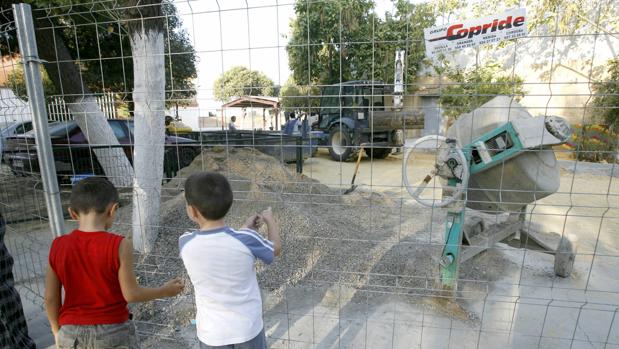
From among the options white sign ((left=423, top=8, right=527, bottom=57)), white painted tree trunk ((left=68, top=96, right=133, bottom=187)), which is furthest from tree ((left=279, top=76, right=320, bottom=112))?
white painted tree trunk ((left=68, top=96, right=133, bottom=187))

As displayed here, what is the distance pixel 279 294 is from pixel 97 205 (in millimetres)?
1826

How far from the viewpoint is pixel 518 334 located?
239 cm

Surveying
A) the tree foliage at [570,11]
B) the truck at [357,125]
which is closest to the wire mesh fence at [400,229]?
the truck at [357,125]

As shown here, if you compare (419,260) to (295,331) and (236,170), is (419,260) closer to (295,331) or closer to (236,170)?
(295,331)

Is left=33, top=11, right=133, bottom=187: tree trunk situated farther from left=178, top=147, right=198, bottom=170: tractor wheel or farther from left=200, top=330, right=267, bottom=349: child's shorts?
left=200, top=330, right=267, bottom=349: child's shorts

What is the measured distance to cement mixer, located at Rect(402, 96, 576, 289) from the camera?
239cm

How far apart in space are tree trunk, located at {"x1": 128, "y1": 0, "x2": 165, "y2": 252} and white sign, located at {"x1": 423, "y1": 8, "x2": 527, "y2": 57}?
6.67 feet

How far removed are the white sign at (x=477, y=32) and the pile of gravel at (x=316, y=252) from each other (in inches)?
36.4

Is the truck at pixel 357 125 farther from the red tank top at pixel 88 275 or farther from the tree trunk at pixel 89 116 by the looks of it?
the red tank top at pixel 88 275

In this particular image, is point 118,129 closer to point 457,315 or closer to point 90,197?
point 90,197

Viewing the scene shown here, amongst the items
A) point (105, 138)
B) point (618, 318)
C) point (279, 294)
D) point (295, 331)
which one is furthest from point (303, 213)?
point (105, 138)

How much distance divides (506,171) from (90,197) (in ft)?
8.53

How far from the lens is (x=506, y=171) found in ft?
8.63

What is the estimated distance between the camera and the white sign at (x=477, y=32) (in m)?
1.71
